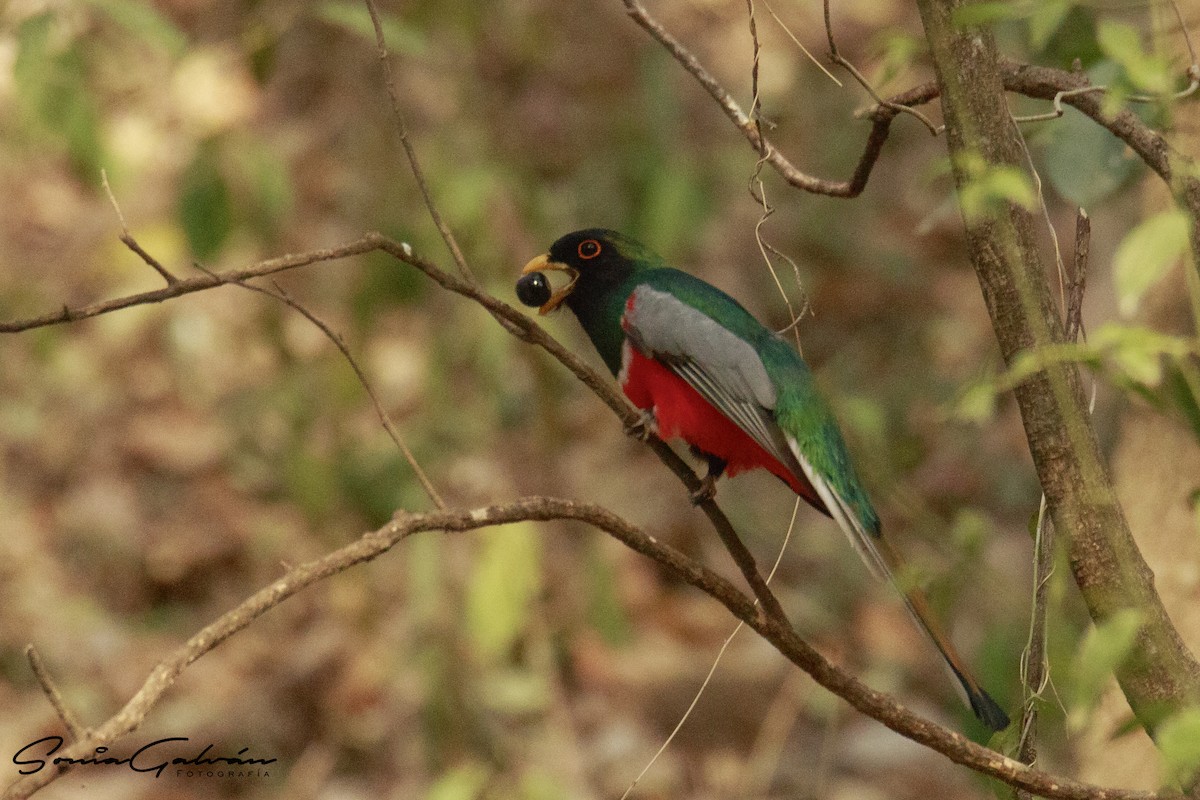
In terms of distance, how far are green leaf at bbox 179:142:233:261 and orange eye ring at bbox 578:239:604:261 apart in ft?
3.68

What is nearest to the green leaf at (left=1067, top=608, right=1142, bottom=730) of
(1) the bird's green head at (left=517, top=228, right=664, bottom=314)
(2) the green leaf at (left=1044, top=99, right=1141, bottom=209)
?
(2) the green leaf at (left=1044, top=99, right=1141, bottom=209)

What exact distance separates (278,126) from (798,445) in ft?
19.8

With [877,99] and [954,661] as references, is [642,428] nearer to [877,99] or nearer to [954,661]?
[954,661]

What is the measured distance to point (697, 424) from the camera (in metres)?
3.42

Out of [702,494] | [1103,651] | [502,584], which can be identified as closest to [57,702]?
[1103,651]

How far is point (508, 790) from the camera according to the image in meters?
4.58

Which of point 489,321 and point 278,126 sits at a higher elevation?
point 278,126

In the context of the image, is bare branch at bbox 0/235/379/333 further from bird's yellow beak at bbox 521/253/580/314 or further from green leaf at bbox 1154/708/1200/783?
bird's yellow beak at bbox 521/253/580/314

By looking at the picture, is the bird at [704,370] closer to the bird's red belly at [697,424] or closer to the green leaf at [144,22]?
the bird's red belly at [697,424]

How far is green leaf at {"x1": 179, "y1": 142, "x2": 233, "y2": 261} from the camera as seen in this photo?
415cm

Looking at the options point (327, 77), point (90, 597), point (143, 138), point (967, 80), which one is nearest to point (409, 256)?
point (967, 80)

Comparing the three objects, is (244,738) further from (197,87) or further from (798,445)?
(197,87)

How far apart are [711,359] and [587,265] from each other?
570 mm

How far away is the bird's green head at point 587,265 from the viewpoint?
3799 millimetres
